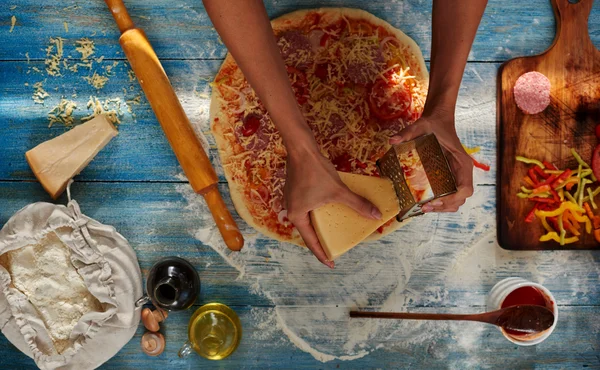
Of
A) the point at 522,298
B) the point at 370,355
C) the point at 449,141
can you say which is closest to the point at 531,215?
the point at 522,298

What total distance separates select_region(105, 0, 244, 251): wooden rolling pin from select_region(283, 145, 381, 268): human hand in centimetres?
45

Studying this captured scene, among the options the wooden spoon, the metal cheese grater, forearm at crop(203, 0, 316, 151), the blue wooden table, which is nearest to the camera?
forearm at crop(203, 0, 316, 151)

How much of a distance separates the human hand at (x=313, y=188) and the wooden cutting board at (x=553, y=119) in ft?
2.61

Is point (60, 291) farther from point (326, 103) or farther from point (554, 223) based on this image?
point (554, 223)

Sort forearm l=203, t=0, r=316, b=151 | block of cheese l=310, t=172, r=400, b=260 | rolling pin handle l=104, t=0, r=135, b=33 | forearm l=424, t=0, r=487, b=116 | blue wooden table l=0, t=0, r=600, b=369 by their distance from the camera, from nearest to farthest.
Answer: forearm l=203, t=0, r=316, b=151, forearm l=424, t=0, r=487, b=116, block of cheese l=310, t=172, r=400, b=260, rolling pin handle l=104, t=0, r=135, b=33, blue wooden table l=0, t=0, r=600, b=369

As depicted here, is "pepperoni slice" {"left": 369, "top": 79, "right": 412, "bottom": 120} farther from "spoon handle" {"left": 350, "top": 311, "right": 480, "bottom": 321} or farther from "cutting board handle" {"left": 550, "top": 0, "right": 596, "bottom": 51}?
"spoon handle" {"left": 350, "top": 311, "right": 480, "bottom": 321}

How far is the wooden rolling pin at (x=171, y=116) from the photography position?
214 cm

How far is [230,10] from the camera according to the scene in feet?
5.16

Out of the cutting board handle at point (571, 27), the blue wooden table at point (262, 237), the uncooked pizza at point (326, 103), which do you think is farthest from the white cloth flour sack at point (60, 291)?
the cutting board handle at point (571, 27)

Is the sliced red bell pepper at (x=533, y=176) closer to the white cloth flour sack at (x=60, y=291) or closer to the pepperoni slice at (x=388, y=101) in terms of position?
the pepperoni slice at (x=388, y=101)

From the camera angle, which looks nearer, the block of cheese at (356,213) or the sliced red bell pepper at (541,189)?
the block of cheese at (356,213)

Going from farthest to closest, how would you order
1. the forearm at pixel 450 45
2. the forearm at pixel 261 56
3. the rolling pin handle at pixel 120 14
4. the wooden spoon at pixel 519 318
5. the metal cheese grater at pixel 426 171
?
1. the rolling pin handle at pixel 120 14
2. the wooden spoon at pixel 519 318
3. the forearm at pixel 450 45
4. the metal cheese grater at pixel 426 171
5. the forearm at pixel 261 56

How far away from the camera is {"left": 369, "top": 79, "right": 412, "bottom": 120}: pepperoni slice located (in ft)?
7.13

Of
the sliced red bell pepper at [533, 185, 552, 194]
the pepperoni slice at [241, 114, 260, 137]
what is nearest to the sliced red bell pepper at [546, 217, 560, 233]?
the sliced red bell pepper at [533, 185, 552, 194]
